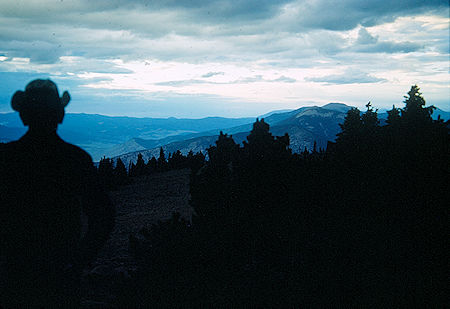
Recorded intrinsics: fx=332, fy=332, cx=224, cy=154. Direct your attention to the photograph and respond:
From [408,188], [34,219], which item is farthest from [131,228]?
[34,219]

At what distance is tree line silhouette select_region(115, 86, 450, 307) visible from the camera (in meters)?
6.96

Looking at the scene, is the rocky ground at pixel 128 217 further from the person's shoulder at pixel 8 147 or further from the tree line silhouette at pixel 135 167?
the person's shoulder at pixel 8 147

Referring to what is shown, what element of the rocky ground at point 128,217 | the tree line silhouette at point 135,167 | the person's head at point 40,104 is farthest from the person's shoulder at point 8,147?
the tree line silhouette at point 135,167

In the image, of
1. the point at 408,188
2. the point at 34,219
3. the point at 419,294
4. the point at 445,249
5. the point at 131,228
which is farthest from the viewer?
the point at 131,228

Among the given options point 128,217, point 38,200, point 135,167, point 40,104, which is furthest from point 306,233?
point 135,167

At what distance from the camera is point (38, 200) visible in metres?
3.12

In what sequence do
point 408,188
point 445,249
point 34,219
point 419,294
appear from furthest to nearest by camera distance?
point 408,188 < point 445,249 < point 419,294 < point 34,219

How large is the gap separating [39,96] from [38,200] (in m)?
0.97

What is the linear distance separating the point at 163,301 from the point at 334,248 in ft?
13.7

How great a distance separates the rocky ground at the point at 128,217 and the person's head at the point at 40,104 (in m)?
4.37

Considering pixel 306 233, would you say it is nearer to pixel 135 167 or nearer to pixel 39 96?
pixel 39 96

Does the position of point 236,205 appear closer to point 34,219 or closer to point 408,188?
point 408,188

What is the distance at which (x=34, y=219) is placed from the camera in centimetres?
311

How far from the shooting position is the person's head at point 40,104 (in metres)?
3.08
